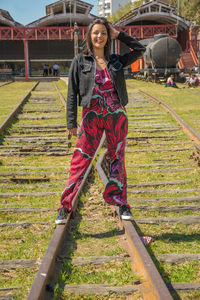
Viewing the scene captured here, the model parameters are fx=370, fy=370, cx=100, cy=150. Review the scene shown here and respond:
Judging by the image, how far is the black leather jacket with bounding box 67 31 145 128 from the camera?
140 inches

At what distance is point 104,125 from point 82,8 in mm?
38186

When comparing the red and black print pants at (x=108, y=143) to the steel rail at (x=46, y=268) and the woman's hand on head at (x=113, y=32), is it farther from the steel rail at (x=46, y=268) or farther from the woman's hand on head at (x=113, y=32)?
the woman's hand on head at (x=113, y=32)

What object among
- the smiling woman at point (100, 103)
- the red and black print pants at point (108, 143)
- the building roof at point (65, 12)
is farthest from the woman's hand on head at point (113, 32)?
the building roof at point (65, 12)

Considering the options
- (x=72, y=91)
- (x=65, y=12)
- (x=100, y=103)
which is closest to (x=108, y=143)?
(x=100, y=103)

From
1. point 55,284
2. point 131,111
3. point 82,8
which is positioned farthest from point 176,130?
point 82,8

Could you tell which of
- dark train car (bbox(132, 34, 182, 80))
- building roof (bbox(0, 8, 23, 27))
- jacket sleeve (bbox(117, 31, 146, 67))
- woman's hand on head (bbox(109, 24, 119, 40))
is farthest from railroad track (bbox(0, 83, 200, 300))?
building roof (bbox(0, 8, 23, 27))

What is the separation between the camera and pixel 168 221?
4.09 metres

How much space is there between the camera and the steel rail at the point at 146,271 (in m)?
2.38

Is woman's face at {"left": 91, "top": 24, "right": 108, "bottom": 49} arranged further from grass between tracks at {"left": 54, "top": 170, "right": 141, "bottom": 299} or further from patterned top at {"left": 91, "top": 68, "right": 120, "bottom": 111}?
grass between tracks at {"left": 54, "top": 170, "right": 141, "bottom": 299}

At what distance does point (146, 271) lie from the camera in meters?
2.67

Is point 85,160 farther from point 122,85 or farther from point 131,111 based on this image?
point 131,111

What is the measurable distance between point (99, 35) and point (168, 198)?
231 cm

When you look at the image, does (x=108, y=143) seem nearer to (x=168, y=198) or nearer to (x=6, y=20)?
(x=168, y=198)

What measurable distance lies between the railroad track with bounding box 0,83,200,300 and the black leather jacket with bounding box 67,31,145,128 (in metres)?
1.19
